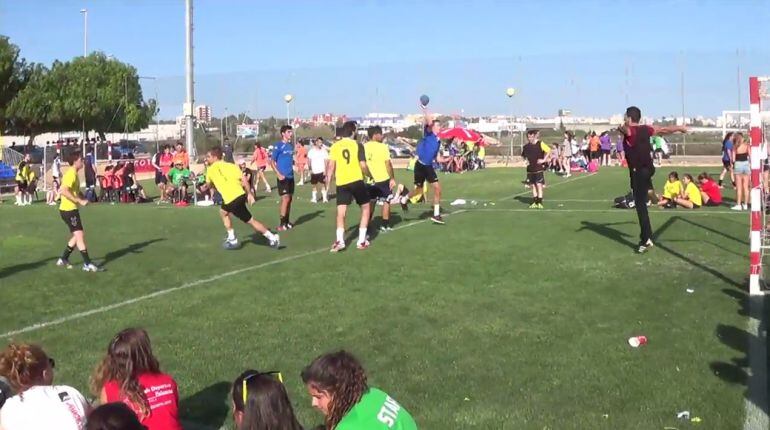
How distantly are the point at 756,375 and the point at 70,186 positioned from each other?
924 centimetres

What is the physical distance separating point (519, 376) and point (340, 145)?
24.7 ft

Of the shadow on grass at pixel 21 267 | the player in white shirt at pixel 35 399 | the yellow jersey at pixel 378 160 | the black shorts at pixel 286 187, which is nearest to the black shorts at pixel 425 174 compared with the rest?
the yellow jersey at pixel 378 160

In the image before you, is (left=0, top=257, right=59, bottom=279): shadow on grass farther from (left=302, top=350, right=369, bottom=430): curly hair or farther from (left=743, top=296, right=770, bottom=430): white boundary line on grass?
(left=743, top=296, right=770, bottom=430): white boundary line on grass

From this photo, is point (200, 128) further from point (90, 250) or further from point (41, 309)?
point (41, 309)

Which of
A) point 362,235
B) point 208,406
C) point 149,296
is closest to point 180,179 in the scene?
point 362,235

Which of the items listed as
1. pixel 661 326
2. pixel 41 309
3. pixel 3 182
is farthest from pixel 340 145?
pixel 3 182

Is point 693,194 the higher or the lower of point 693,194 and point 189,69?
the lower

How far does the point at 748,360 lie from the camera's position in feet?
21.9

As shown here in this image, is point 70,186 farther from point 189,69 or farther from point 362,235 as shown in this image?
point 189,69

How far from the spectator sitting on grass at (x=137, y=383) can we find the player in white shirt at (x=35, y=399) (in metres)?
0.22

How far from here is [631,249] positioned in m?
12.8

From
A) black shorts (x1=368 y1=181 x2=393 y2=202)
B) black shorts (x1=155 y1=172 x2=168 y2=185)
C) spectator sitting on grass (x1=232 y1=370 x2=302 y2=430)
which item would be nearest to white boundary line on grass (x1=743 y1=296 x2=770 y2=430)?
spectator sitting on grass (x1=232 y1=370 x2=302 y2=430)

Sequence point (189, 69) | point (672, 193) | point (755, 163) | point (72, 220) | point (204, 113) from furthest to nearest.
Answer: point (204, 113) < point (189, 69) < point (672, 193) < point (72, 220) < point (755, 163)

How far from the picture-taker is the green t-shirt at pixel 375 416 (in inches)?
145
